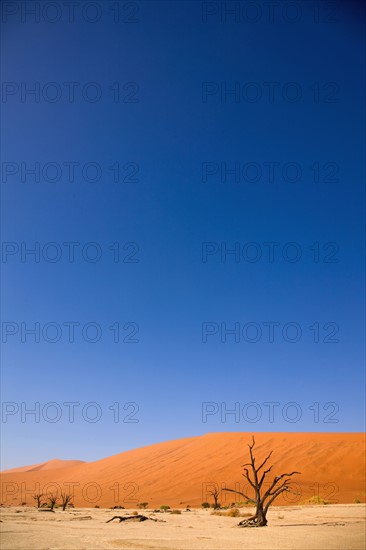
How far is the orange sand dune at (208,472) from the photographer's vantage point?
3984 centimetres

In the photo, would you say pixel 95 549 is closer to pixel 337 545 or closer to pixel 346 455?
pixel 337 545

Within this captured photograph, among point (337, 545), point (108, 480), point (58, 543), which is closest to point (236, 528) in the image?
point (337, 545)

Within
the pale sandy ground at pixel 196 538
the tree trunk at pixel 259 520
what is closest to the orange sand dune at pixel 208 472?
the tree trunk at pixel 259 520

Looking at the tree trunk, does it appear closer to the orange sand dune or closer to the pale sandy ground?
the pale sandy ground

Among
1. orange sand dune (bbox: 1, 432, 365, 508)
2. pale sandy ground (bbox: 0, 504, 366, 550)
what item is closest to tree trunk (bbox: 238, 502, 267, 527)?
pale sandy ground (bbox: 0, 504, 366, 550)

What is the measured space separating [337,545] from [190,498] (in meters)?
33.7

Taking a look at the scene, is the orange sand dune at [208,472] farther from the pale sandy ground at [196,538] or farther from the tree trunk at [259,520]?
the pale sandy ground at [196,538]

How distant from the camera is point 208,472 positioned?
5044cm

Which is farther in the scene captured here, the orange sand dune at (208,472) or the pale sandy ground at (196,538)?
the orange sand dune at (208,472)

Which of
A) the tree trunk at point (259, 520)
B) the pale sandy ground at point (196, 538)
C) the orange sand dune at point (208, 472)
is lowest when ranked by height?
the orange sand dune at point (208, 472)

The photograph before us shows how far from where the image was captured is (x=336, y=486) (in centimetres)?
3859

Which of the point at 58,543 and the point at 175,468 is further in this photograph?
the point at 175,468

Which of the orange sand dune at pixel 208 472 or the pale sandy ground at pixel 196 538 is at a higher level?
the pale sandy ground at pixel 196 538

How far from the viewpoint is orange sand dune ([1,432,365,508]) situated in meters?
39.8
